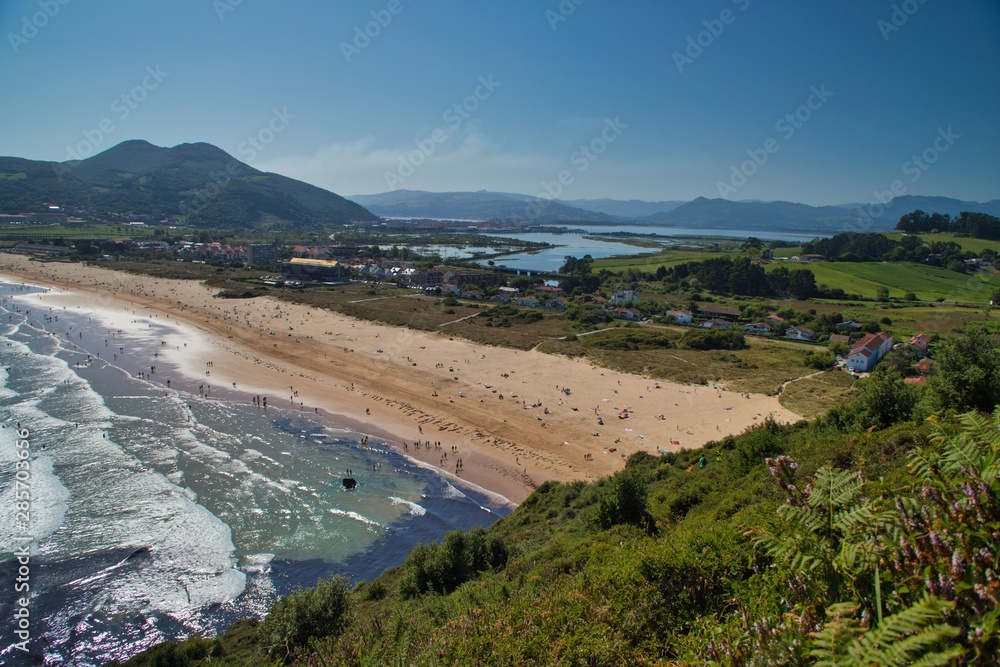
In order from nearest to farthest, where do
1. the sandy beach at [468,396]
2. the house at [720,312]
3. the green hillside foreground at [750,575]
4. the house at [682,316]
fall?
the green hillside foreground at [750,575] < the sandy beach at [468,396] < the house at [682,316] < the house at [720,312]

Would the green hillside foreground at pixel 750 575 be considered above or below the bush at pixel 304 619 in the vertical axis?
Answer: above

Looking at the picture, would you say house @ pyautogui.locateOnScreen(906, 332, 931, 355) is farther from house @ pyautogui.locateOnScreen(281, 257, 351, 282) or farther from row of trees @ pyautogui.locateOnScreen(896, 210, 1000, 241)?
house @ pyautogui.locateOnScreen(281, 257, 351, 282)

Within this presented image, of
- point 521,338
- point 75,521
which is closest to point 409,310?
point 521,338

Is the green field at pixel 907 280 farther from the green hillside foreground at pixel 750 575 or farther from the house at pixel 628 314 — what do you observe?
the green hillside foreground at pixel 750 575

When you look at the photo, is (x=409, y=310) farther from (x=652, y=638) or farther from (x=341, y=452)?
(x=652, y=638)

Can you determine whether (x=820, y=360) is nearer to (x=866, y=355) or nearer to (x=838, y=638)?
(x=866, y=355)

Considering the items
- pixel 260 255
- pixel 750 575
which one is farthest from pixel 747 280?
pixel 260 255

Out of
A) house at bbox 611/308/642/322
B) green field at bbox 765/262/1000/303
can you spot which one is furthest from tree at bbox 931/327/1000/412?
green field at bbox 765/262/1000/303

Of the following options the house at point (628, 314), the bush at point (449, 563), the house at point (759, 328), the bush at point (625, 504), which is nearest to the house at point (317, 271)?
the house at point (628, 314)
